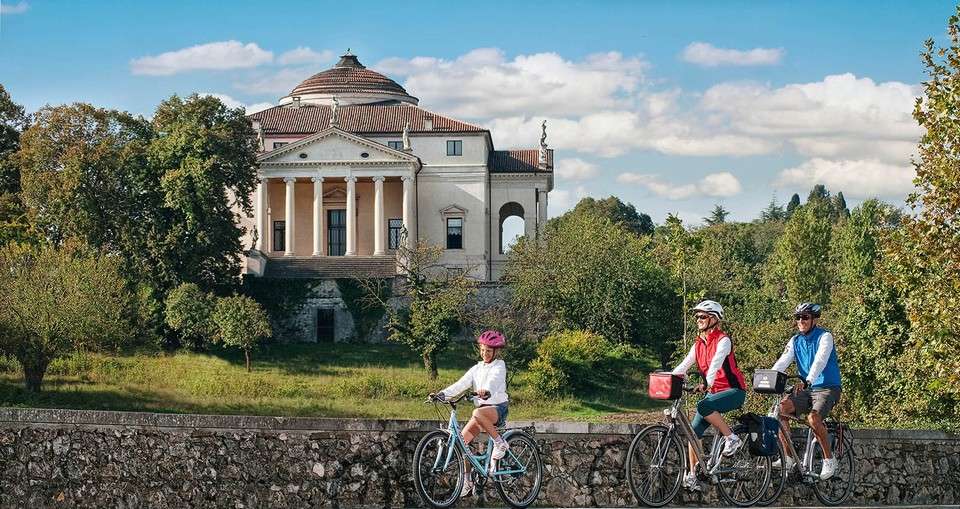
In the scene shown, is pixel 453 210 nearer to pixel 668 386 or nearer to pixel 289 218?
pixel 289 218

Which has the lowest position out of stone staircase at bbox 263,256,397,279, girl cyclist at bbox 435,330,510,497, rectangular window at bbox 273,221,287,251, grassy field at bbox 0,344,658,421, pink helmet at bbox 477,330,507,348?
grassy field at bbox 0,344,658,421

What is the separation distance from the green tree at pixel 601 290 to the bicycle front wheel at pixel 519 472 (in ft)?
168

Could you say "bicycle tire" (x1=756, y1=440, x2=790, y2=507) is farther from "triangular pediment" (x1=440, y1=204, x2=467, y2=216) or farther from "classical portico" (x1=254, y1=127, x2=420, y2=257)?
A: "triangular pediment" (x1=440, y1=204, x2=467, y2=216)

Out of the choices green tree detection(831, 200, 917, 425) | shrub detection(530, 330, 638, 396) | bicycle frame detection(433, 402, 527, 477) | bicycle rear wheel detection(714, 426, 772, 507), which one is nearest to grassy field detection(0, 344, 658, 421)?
shrub detection(530, 330, 638, 396)

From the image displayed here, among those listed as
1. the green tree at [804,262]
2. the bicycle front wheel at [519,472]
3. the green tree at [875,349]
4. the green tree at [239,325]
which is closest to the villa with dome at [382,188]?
the green tree at [239,325]

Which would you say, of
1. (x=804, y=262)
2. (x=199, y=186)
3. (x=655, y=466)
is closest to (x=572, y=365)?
(x=199, y=186)

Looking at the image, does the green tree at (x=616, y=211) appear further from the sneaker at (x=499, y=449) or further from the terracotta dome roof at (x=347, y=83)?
the sneaker at (x=499, y=449)

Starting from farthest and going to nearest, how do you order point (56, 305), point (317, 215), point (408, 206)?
1. point (408, 206)
2. point (317, 215)
3. point (56, 305)

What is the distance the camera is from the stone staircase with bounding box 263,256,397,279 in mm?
72000

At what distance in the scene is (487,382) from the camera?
15.0 meters

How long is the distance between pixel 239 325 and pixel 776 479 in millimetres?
47876

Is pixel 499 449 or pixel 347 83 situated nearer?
pixel 499 449

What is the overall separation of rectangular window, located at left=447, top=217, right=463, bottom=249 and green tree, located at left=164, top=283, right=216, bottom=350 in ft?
67.9

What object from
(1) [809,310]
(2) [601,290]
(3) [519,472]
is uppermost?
(2) [601,290]
